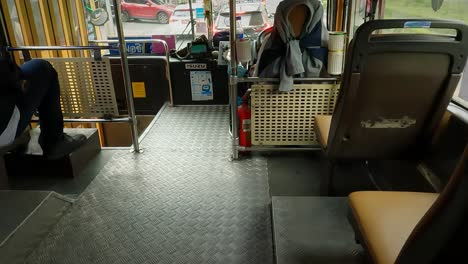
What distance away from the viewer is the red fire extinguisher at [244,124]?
9.25 ft

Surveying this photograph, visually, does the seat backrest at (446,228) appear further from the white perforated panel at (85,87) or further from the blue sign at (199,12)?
the blue sign at (199,12)

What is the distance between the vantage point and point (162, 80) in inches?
161

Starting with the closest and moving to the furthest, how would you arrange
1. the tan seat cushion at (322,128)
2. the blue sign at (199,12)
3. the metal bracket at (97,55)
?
the tan seat cushion at (322,128) → the metal bracket at (97,55) → the blue sign at (199,12)

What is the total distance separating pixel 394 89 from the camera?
66.6 inches

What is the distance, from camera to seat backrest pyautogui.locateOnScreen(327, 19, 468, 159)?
1.58 meters

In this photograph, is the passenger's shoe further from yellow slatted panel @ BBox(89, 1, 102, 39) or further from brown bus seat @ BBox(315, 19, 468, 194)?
yellow slatted panel @ BBox(89, 1, 102, 39)

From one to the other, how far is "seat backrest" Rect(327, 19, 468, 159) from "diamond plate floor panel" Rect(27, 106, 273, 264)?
70 centimetres

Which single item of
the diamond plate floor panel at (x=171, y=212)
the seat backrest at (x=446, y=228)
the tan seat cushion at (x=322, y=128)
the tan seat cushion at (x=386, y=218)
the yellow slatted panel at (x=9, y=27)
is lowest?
the diamond plate floor panel at (x=171, y=212)

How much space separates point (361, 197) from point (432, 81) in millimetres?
687

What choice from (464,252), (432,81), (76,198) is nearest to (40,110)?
(76,198)

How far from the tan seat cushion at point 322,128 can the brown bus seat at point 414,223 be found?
2.45 ft

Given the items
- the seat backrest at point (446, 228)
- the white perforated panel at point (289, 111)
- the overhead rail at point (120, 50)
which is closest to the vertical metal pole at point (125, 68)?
the overhead rail at point (120, 50)

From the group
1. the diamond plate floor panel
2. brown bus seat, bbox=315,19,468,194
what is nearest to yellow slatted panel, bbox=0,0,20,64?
the diamond plate floor panel

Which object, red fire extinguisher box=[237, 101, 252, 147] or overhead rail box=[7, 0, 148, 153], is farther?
red fire extinguisher box=[237, 101, 252, 147]
